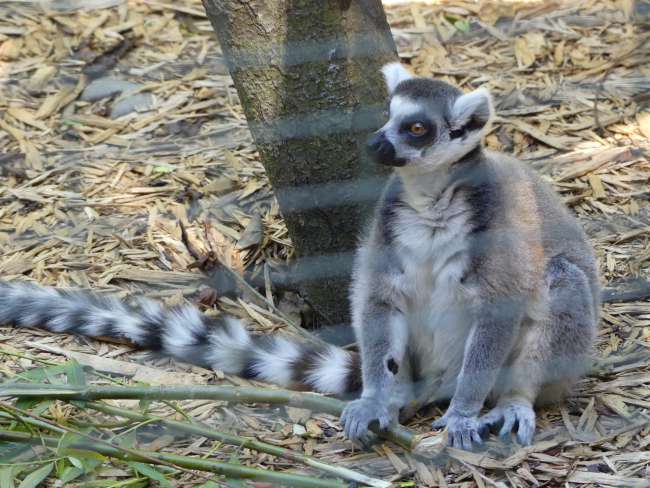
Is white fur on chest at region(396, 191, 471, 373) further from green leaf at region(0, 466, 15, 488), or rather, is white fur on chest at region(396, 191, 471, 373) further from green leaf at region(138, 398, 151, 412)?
green leaf at region(0, 466, 15, 488)

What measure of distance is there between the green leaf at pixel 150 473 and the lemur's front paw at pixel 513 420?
3.47 ft

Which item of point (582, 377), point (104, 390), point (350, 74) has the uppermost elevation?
point (350, 74)

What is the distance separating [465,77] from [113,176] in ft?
6.58

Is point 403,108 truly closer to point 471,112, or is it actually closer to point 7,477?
point 471,112

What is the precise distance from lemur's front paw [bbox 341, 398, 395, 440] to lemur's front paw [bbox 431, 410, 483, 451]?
0.19 meters

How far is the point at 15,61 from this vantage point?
568cm

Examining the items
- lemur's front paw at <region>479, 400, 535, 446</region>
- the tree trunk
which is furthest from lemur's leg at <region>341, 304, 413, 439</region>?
the tree trunk

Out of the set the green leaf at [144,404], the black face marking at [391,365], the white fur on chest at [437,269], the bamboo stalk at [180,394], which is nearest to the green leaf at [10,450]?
→ the bamboo stalk at [180,394]

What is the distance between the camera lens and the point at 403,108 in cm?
321

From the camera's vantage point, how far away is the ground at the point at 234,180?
3.16 meters

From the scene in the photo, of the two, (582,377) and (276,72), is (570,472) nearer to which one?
(582,377)

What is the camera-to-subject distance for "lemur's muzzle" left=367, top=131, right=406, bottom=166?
3111 mm

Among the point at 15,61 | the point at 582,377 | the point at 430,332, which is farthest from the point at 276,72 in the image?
the point at 15,61

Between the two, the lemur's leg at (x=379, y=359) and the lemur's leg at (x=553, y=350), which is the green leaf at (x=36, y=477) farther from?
the lemur's leg at (x=553, y=350)
